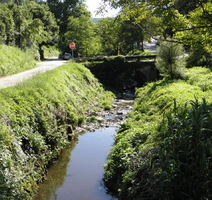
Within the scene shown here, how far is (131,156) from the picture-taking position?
24.6 ft

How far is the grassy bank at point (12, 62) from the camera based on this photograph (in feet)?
65.3

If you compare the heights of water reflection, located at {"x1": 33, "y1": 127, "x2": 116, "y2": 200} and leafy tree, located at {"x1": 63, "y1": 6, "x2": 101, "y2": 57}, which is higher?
leafy tree, located at {"x1": 63, "y1": 6, "x2": 101, "y2": 57}

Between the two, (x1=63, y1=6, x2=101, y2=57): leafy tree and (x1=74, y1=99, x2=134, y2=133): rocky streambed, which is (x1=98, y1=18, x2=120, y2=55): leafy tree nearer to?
(x1=63, y1=6, x2=101, y2=57): leafy tree

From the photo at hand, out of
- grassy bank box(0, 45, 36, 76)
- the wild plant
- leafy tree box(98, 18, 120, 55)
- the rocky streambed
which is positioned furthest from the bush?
leafy tree box(98, 18, 120, 55)

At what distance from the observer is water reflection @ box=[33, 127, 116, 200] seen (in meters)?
7.50

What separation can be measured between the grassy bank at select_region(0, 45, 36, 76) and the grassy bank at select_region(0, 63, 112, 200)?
648 cm

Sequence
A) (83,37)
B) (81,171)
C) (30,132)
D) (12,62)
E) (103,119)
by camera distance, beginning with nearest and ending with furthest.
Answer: (30,132) → (81,171) → (103,119) → (12,62) → (83,37)

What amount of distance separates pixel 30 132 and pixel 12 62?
14.8 m

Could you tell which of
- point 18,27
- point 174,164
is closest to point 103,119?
point 174,164

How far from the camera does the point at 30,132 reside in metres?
8.75

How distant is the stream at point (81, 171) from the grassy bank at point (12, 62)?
9.56 m

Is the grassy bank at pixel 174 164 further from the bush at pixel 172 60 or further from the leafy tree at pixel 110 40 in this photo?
the leafy tree at pixel 110 40

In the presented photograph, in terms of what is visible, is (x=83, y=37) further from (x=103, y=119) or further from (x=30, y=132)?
(x=30, y=132)

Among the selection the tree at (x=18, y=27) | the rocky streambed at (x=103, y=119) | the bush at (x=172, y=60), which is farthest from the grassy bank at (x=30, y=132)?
the tree at (x=18, y=27)
